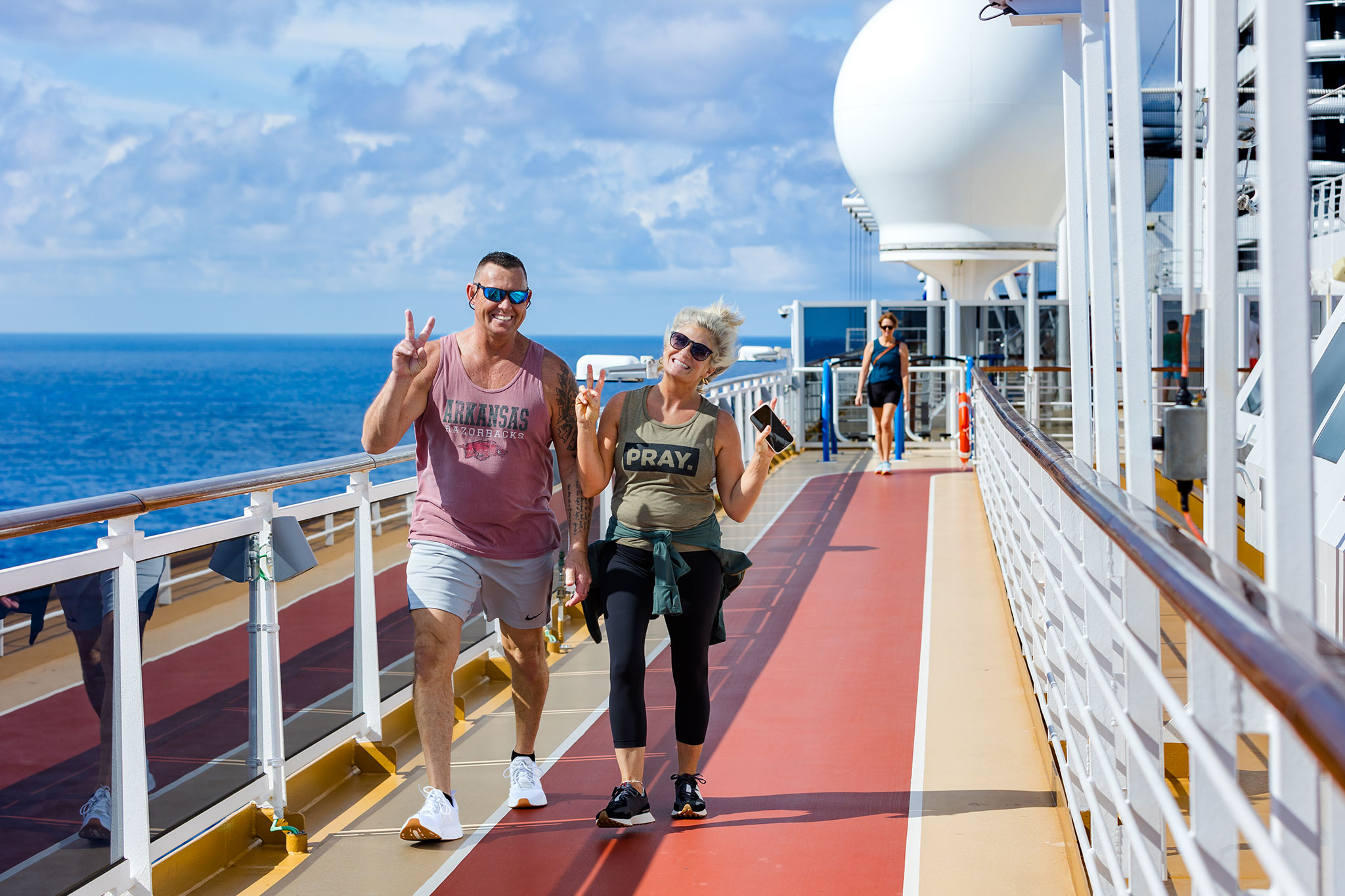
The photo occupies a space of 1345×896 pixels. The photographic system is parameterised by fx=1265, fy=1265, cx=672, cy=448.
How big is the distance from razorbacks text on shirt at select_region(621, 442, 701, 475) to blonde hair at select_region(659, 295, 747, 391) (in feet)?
0.90

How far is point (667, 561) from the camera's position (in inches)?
149

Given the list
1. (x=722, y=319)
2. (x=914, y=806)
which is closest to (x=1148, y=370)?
(x=722, y=319)

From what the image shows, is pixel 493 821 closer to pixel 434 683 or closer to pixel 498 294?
pixel 434 683

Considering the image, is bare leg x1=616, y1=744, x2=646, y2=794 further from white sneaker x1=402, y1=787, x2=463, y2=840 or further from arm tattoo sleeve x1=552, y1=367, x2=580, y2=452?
arm tattoo sleeve x1=552, y1=367, x2=580, y2=452

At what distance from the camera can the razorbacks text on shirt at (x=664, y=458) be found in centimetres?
384

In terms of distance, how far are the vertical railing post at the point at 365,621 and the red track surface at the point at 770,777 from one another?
692 mm

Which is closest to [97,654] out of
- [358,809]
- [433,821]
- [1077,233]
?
[433,821]

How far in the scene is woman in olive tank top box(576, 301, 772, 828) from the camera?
3822 mm

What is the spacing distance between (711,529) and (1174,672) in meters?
2.55

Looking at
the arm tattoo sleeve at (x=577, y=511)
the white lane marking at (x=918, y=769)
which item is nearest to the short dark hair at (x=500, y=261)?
the arm tattoo sleeve at (x=577, y=511)

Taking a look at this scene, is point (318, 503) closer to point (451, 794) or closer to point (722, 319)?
point (451, 794)

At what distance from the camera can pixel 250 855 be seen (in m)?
3.74

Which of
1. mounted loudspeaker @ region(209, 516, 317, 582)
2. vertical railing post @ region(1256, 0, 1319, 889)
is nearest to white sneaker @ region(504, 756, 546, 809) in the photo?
mounted loudspeaker @ region(209, 516, 317, 582)

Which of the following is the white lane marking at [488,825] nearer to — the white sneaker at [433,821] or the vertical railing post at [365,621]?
the white sneaker at [433,821]
